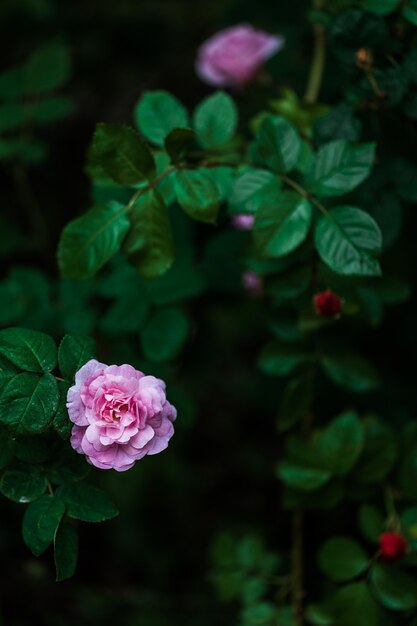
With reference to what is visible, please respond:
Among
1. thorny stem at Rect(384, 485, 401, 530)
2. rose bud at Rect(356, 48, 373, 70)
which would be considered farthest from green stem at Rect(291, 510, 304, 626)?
rose bud at Rect(356, 48, 373, 70)

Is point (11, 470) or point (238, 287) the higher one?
point (11, 470)

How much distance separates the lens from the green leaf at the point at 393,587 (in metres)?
1.22

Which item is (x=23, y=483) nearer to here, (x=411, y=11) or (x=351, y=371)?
(x=351, y=371)

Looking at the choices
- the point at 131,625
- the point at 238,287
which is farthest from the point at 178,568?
the point at 238,287

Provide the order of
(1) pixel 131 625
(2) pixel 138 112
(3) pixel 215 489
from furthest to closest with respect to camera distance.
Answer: (3) pixel 215 489, (1) pixel 131 625, (2) pixel 138 112

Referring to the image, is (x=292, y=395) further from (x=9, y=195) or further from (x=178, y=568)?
(x=9, y=195)

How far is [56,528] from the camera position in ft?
3.08

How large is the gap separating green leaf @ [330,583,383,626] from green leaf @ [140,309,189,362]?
520 millimetres

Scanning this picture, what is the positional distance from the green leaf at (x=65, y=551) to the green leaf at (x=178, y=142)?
560mm

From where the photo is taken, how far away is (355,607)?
124 centimetres

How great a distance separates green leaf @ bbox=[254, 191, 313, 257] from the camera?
1.12 metres

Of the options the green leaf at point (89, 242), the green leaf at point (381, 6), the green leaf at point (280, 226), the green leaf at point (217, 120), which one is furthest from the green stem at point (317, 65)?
the green leaf at point (89, 242)

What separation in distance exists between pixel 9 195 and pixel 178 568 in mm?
1292

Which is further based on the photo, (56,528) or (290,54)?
(290,54)
